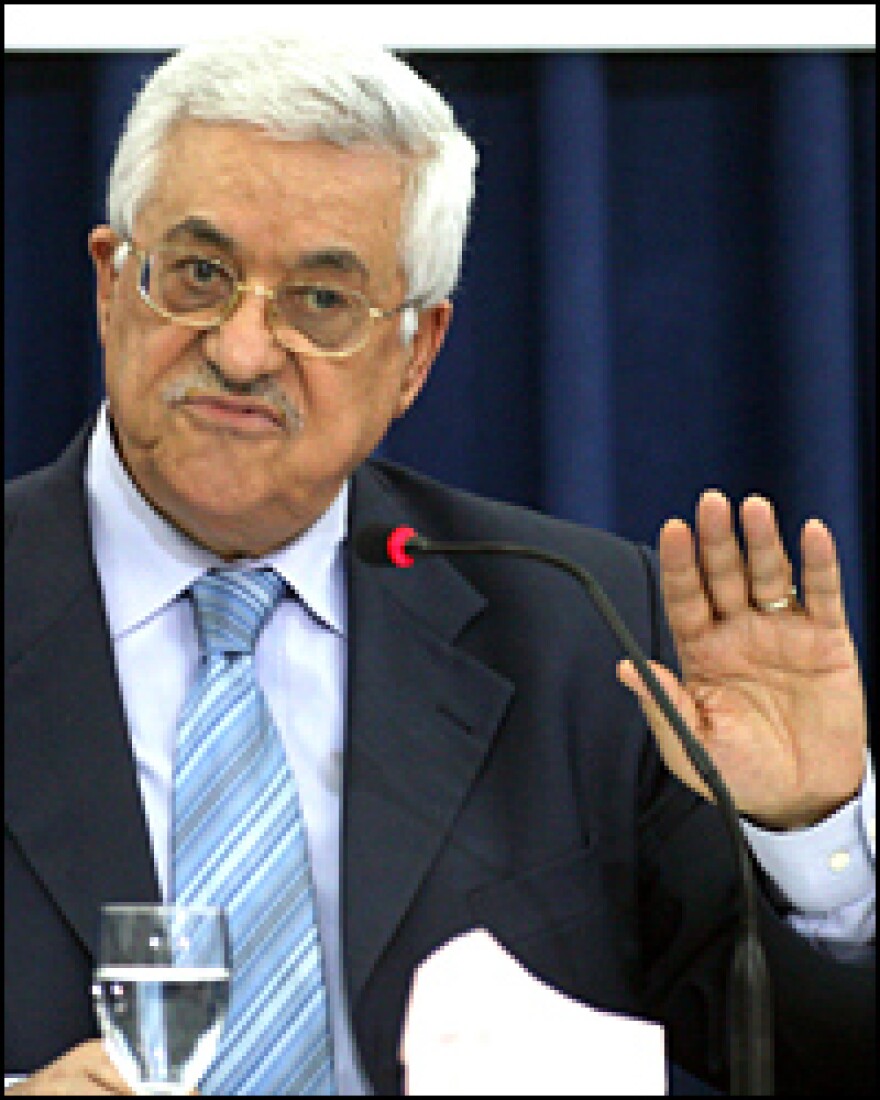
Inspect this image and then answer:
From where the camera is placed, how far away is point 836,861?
157cm

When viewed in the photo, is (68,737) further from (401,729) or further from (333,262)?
(333,262)

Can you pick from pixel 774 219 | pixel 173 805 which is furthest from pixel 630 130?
pixel 173 805

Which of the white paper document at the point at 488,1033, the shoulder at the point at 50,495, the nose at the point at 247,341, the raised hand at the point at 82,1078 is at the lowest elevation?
the raised hand at the point at 82,1078

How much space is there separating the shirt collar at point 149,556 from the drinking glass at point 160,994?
710 mm

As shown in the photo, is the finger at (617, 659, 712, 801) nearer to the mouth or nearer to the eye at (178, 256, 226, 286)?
the mouth

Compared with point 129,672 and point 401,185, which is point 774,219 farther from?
point 129,672

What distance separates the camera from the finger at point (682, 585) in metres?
1.63

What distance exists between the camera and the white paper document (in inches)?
41.5

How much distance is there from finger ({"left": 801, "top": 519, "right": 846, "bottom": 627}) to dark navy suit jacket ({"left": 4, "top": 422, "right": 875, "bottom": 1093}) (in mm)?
254

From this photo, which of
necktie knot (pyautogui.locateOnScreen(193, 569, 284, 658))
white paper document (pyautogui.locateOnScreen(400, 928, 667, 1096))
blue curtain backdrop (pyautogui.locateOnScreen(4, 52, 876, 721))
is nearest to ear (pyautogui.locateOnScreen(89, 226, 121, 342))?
necktie knot (pyautogui.locateOnScreen(193, 569, 284, 658))

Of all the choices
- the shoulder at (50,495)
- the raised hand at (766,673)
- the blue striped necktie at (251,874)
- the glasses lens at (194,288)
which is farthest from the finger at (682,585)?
the shoulder at (50,495)

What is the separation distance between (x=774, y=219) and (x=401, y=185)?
83cm

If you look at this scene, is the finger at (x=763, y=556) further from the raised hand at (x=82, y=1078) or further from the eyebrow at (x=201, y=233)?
the raised hand at (x=82, y=1078)

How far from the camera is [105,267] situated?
1.93 m
